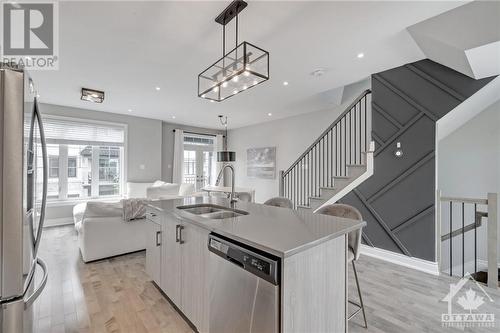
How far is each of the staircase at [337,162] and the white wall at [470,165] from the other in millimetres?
1485

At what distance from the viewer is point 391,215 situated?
3.29 m

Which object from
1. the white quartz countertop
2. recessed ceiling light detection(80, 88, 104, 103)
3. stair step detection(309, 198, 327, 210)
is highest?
recessed ceiling light detection(80, 88, 104, 103)

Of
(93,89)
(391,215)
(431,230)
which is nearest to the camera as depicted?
(431,230)

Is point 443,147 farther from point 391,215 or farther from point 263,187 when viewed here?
point 263,187

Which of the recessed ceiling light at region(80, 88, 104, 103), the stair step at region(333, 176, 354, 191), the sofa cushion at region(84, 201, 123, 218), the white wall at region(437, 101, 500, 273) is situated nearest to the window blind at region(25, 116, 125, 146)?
the recessed ceiling light at region(80, 88, 104, 103)

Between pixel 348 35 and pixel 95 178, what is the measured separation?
628cm

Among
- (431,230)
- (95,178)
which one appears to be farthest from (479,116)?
(95,178)

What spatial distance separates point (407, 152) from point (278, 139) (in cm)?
387

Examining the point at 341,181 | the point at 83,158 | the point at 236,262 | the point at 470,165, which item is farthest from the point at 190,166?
the point at 470,165

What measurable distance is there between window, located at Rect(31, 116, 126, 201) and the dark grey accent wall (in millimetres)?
6022

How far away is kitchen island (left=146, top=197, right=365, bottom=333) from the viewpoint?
1129mm

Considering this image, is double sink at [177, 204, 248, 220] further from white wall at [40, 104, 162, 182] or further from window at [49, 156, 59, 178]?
window at [49, 156, 59, 178]

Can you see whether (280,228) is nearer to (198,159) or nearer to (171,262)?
(171,262)

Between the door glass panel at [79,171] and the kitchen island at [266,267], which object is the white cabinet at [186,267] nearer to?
the kitchen island at [266,267]
